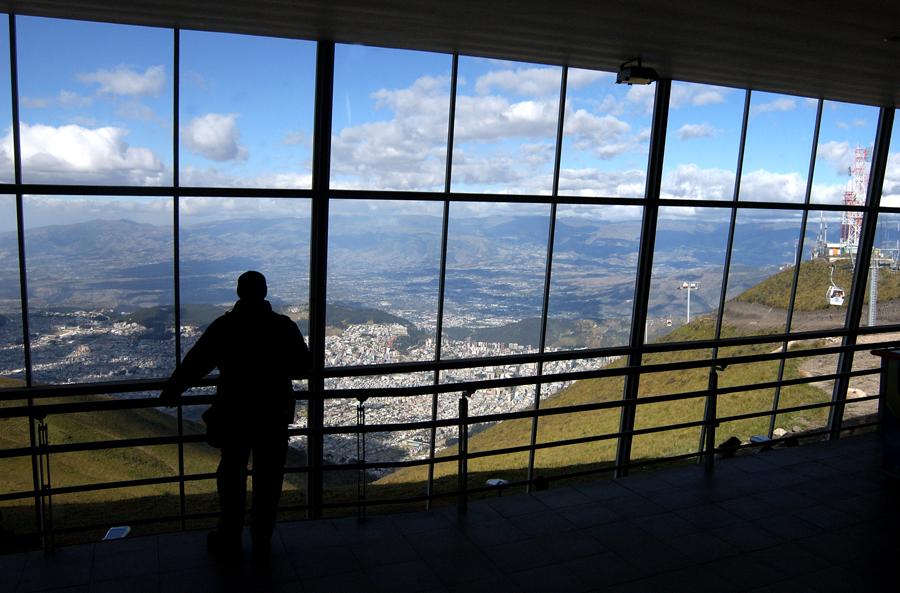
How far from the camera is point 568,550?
11.1 ft

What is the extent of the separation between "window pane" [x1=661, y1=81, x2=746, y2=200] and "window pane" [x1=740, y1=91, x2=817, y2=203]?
0.54 ft

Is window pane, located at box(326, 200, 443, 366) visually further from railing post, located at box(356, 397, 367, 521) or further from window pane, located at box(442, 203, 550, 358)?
railing post, located at box(356, 397, 367, 521)

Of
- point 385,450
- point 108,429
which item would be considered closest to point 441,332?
point 385,450

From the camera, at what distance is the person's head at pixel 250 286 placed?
3033 millimetres

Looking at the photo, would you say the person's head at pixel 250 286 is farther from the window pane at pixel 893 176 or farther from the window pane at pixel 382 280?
the window pane at pixel 893 176

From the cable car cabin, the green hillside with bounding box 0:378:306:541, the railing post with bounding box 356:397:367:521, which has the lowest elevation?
the green hillside with bounding box 0:378:306:541

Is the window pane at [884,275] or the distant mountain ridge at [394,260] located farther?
the window pane at [884,275]

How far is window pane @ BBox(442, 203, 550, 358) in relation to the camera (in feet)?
19.3

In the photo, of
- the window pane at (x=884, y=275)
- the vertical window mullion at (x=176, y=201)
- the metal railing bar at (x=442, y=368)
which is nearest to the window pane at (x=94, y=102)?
the vertical window mullion at (x=176, y=201)

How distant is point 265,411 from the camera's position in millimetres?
3072

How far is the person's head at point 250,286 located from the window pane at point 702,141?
4.60 metres

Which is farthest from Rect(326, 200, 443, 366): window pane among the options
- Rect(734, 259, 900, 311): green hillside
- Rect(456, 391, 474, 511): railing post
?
Rect(734, 259, 900, 311): green hillside

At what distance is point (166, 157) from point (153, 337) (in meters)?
1.38

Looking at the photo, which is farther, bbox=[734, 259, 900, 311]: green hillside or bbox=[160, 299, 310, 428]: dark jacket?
bbox=[734, 259, 900, 311]: green hillside
